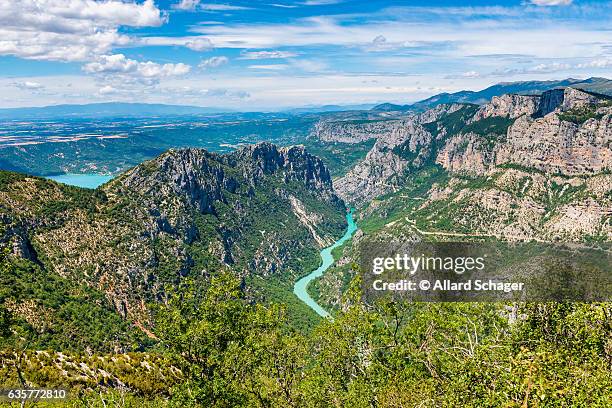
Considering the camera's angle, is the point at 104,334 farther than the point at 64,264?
No

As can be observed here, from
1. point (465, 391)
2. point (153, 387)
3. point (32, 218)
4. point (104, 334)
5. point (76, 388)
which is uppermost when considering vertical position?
point (465, 391)

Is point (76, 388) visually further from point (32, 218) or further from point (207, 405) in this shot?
point (32, 218)

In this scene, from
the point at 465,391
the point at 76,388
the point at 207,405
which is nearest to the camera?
the point at 465,391

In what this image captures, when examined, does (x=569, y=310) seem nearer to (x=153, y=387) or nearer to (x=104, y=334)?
(x=153, y=387)

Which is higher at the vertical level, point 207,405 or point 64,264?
point 207,405

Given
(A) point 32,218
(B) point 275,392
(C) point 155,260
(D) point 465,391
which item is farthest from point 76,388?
(C) point 155,260

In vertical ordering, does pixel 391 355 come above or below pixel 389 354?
above

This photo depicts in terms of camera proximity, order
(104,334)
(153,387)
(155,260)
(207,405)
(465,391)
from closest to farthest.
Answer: (465,391) < (207,405) < (153,387) < (104,334) < (155,260)

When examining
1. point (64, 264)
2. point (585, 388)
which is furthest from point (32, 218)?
point (585, 388)

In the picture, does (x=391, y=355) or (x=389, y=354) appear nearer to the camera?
(x=391, y=355)
